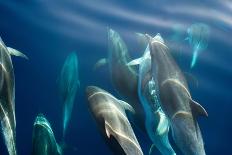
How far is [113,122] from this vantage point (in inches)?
205

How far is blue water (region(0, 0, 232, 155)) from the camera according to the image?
26.2 feet

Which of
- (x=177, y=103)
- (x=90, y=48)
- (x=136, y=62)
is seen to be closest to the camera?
(x=177, y=103)

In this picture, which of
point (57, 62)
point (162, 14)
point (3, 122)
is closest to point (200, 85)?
point (162, 14)

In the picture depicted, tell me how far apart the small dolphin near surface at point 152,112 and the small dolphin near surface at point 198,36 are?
1511mm

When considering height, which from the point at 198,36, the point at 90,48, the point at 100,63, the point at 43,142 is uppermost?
the point at 198,36

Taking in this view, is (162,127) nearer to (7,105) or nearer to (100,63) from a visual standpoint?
(7,105)

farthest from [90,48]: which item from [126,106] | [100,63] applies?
[126,106]

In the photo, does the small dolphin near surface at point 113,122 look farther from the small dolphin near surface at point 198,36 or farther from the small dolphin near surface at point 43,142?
the small dolphin near surface at point 198,36

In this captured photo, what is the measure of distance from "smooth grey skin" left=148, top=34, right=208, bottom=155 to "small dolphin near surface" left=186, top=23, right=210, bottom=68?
70.9 inches

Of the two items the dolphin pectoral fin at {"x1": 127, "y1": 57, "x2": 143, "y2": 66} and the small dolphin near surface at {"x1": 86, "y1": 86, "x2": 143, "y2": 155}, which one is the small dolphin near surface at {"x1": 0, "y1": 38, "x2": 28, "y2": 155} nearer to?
the small dolphin near surface at {"x1": 86, "y1": 86, "x2": 143, "y2": 155}

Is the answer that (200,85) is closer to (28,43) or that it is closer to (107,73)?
(107,73)

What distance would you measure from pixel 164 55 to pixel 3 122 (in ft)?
6.12

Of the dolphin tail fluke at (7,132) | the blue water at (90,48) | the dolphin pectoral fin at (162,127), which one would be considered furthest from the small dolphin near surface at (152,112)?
the blue water at (90,48)

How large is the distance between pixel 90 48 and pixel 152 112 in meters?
2.47
